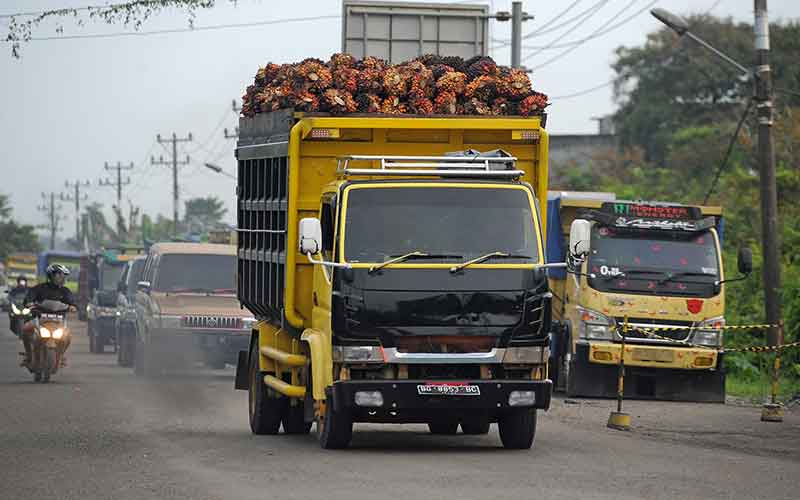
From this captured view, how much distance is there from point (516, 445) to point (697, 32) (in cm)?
5632

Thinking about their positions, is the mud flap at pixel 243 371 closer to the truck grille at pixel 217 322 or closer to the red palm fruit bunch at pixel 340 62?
the red palm fruit bunch at pixel 340 62

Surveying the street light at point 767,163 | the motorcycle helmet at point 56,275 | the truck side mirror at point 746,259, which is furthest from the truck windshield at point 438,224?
the motorcycle helmet at point 56,275

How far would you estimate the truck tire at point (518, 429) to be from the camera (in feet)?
46.3

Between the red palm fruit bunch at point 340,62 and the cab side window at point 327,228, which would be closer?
the cab side window at point 327,228

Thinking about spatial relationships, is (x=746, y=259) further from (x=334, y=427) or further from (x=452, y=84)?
(x=334, y=427)

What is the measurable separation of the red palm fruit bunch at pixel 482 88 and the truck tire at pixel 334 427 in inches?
126

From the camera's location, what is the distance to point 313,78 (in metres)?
14.5

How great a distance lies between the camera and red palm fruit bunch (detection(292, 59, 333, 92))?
47.4ft

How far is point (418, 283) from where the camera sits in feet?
43.0

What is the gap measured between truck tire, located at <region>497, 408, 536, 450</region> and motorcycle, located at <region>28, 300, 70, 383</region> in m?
12.3

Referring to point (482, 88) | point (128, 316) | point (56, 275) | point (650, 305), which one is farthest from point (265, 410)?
point (128, 316)

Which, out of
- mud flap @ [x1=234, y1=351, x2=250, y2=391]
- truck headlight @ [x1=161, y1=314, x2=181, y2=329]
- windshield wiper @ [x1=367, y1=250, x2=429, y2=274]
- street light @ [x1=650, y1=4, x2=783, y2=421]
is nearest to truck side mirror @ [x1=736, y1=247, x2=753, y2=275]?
street light @ [x1=650, y1=4, x2=783, y2=421]

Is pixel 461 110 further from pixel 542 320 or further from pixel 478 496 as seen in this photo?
pixel 478 496

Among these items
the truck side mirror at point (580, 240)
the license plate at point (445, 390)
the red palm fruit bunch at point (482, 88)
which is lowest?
the license plate at point (445, 390)
